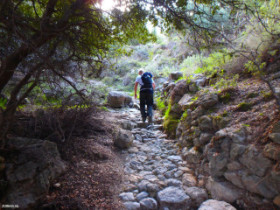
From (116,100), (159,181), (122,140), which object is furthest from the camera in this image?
(116,100)

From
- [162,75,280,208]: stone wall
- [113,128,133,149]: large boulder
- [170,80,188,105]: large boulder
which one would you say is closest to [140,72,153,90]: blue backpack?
[170,80,188,105]: large boulder

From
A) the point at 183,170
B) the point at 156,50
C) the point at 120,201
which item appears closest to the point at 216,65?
the point at 183,170

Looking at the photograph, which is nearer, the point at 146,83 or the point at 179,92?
the point at 179,92

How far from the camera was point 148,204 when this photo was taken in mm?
2812

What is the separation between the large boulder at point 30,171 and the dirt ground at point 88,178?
173mm

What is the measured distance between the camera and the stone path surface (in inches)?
112

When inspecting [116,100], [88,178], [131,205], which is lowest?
[131,205]

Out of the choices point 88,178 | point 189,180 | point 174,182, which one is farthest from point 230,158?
point 88,178

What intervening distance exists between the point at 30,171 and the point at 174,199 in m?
2.23

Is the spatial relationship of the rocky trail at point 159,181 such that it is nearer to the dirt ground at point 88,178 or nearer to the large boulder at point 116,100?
the dirt ground at point 88,178

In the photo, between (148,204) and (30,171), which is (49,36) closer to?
(30,171)

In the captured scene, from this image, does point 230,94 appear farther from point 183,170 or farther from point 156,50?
point 156,50

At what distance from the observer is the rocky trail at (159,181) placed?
2816 mm

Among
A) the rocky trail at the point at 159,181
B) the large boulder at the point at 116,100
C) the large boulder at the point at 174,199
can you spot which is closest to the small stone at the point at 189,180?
the rocky trail at the point at 159,181
